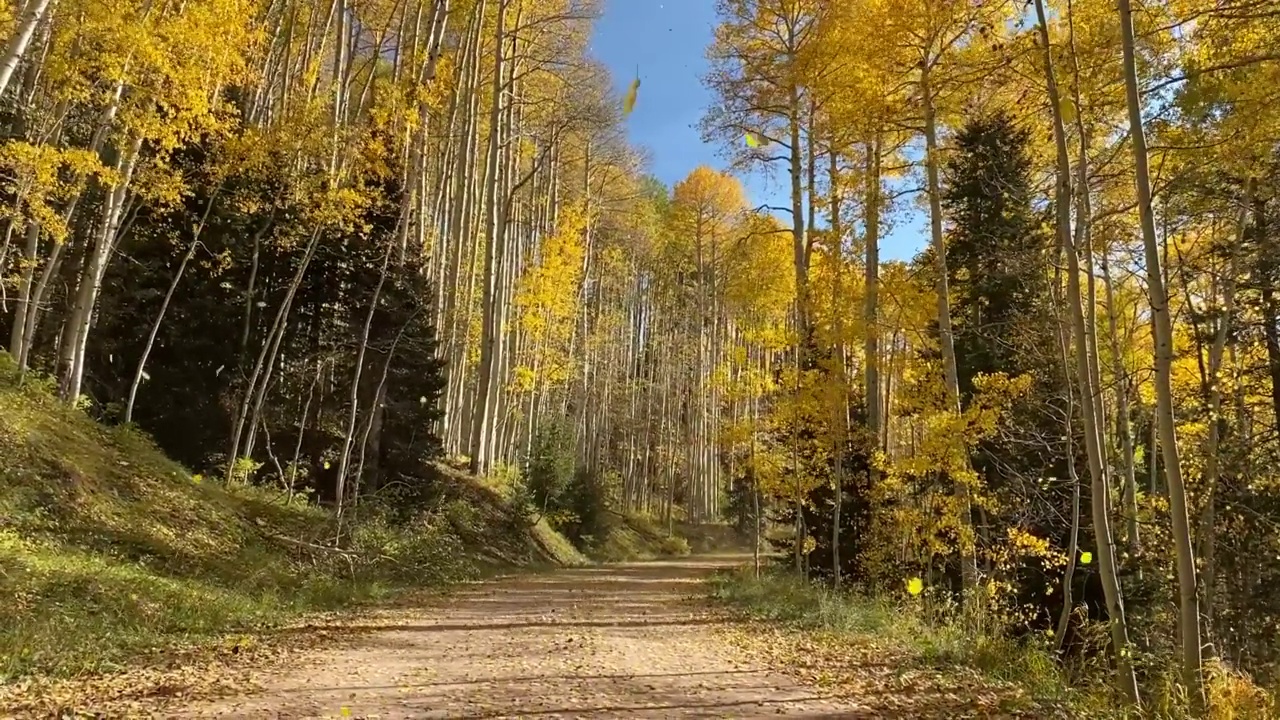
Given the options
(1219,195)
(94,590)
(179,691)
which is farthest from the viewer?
(1219,195)

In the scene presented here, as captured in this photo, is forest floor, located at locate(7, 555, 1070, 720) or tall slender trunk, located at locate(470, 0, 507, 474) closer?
forest floor, located at locate(7, 555, 1070, 720)

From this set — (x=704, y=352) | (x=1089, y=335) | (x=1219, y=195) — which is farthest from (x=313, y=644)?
(x=704, y=352)

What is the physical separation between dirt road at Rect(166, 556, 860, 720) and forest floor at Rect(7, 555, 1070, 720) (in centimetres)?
1

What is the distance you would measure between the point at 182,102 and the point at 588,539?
17164mm

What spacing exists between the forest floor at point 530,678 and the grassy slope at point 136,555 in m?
0.81

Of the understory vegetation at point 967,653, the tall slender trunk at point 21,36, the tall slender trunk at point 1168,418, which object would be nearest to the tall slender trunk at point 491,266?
the understory vegetation at point 967,653

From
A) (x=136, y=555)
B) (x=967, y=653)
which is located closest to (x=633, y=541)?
(x=136, y=555)

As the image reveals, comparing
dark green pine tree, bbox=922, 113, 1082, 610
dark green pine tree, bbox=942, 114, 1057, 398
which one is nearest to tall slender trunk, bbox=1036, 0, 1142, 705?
dark green pine tree, bbox=922, 113, 1082, 610

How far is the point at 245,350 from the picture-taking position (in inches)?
515

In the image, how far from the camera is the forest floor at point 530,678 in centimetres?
477

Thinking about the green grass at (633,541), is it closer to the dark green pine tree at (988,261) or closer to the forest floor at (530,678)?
the dark green pine tree at (988,261)

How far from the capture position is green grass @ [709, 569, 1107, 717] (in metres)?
5.91

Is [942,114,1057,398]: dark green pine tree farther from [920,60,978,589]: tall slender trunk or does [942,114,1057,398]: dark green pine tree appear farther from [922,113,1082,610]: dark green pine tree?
[920,60,978,589]: tall slender trunk

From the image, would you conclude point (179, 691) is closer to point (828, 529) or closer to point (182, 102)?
point (182, 102)
